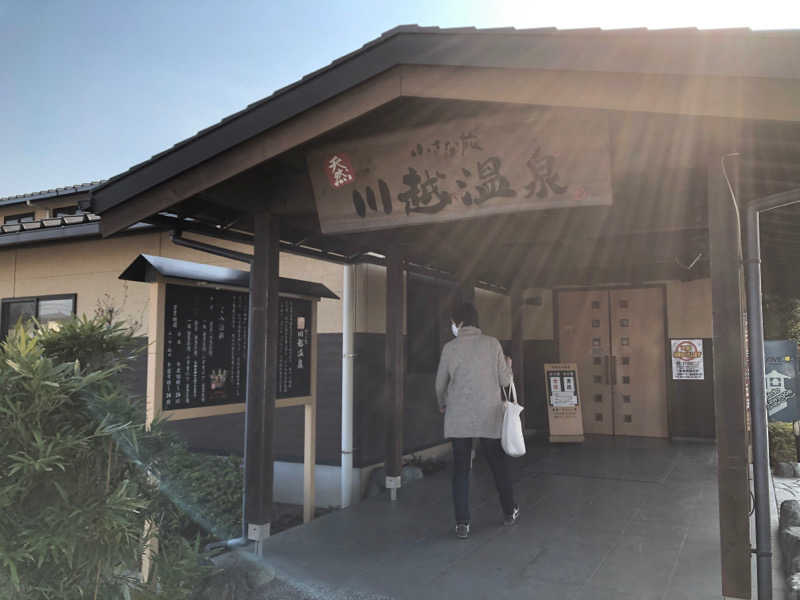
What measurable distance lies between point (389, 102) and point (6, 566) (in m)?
3.03

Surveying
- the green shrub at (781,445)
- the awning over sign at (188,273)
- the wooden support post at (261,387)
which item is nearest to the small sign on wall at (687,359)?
the green shrub at (781,445)

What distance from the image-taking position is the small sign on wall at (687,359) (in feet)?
32.8

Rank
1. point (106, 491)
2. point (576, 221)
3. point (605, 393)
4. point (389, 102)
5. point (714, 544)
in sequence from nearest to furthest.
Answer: point (106, 491)
point (389, 102)
point (714, 544)
point (576, 221)
point (605, 393)

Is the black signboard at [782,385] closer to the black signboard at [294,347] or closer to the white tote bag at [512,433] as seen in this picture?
the white tote bag at [512,433]

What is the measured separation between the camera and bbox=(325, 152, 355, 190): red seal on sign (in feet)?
14.2

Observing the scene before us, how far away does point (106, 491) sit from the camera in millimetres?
2732

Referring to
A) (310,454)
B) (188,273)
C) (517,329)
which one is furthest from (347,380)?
(517,329)

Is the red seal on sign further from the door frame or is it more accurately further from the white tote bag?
the door frame

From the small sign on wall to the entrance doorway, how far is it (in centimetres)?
Answer: 20

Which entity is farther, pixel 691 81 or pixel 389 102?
pixel 389 102

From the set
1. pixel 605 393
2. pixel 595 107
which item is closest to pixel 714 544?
pixel 595 107

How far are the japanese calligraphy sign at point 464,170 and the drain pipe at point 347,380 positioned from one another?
7.11 feet

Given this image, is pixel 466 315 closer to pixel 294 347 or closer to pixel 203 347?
pixel 294 347

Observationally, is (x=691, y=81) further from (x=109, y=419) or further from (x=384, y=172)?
(x=109, y=419)
